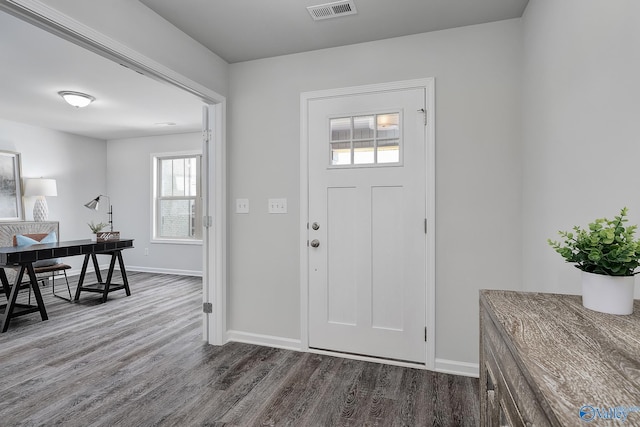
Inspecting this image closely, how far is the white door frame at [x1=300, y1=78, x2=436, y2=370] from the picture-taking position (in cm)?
240

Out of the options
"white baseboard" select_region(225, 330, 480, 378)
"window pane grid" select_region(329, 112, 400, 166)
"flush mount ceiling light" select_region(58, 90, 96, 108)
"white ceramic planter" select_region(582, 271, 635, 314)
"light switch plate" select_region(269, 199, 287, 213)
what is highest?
"flush mount ceiling light" select_region(58, 90, 96, 108)

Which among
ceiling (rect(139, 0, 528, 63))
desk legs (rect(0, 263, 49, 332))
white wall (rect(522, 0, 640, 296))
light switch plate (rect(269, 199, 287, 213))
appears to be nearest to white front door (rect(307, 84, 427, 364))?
light switch plate (rect(269, 199, 287, 213))

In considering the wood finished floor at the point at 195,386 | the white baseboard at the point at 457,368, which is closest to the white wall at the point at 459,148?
the white baseboard at the point at 457,368

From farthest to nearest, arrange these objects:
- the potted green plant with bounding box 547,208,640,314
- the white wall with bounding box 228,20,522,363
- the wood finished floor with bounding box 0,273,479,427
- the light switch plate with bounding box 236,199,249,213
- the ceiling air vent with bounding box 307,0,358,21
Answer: the light switch plate with bounding box 236,199,249,213, the white wall with bounding box 228,20,522,363, the ceiling air vent with bounding box 307,0,358,21, the wood finished floor with bounding box 0,273,479,427, the potted green plant with bounding box 547,208,640,314

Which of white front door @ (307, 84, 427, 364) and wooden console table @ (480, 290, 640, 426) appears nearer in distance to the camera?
wooden console table @ (480, 290, 640, 426)

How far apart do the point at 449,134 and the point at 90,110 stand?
462cm

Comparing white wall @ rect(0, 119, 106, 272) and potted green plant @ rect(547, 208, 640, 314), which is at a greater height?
white wall @ rect(0, 119, 106, 272)

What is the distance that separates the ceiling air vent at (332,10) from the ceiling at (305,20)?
4 centimetres

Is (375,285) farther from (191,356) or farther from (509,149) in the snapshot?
(191,356)

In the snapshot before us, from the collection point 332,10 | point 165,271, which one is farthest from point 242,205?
point 165,271

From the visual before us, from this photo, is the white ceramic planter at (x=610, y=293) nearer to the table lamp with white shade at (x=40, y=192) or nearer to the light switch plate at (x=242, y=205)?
the light switch plate at (x=242, y=205)

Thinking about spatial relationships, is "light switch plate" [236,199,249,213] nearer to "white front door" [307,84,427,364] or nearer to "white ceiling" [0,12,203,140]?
"white front door" [307,84,427,364]

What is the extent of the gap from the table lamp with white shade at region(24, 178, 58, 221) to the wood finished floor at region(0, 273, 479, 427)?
8.82ft

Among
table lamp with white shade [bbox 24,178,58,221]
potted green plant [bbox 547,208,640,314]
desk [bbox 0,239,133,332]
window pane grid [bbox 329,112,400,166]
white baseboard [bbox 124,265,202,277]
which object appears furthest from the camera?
white baseboard [bbox 124,265,202,277]
